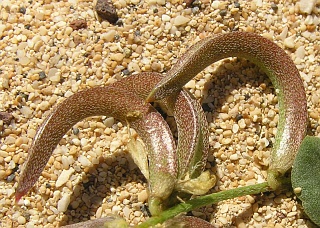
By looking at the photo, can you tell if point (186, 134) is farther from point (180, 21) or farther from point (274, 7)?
point (274, 7)

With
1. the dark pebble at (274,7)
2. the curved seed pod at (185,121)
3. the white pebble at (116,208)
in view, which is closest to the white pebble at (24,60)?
the curved seed pod at (185,121)

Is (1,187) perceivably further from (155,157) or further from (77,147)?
(155,157)

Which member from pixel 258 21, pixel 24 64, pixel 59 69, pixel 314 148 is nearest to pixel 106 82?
pixel 59 69

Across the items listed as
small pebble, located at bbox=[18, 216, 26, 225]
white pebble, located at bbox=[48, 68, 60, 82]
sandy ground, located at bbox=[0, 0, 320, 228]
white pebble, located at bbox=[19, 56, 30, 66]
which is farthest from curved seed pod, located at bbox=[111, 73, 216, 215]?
small pebble, located at bbox=[18, 216, 26, 225]

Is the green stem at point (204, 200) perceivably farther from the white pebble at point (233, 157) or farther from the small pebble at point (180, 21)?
the small pebble at point (180, 21)

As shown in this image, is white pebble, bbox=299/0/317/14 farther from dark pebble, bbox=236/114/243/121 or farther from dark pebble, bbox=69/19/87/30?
dark pebble, bbox=69/19/87/30
